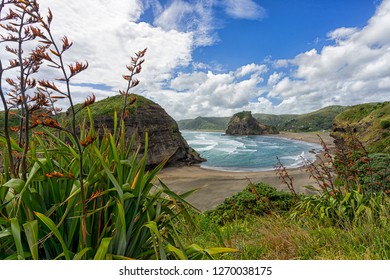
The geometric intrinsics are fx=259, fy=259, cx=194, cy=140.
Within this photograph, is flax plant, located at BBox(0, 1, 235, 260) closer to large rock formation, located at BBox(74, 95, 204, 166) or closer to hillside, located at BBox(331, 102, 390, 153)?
hillside, located at BBox(331, 102, 390, 153)

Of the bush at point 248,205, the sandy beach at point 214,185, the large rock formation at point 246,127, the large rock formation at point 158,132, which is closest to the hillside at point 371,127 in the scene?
the sandy beach at point 214,185

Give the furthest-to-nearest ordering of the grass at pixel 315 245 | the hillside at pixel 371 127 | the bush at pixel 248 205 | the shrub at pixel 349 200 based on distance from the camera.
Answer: the hillside at pixel 371 127, the bush at pixel 248 205, the shrub at pixel 349 200, the grass at pixel 315 245

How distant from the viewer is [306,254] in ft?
10.2

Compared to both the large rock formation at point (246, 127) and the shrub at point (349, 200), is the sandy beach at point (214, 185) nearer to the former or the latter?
the shrub at point (349, 200)

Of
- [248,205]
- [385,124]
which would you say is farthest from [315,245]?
[385,124]

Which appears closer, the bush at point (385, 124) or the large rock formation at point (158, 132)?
the bush at point (385, 124)

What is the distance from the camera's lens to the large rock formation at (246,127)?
490ft

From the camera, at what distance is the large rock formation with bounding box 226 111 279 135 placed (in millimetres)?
149375

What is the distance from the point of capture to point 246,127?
149 metres

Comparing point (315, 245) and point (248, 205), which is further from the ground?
point (315, 245)

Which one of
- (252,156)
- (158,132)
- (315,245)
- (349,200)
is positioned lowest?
(252,156)

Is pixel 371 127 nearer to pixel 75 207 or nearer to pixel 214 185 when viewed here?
pixel 214 185

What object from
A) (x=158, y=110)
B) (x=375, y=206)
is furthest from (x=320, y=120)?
(x=375, y=206)

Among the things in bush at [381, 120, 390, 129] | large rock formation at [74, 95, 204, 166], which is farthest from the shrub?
large rock formation at [74, 95, 204, 166]
